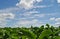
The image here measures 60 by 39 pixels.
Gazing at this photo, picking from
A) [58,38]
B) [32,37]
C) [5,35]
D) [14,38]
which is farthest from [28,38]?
[5,35]

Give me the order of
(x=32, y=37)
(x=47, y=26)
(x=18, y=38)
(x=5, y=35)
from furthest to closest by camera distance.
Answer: (x=47, y=26)
(x=5, y=35)
(x=18, y=38)
(x=32, y=37)

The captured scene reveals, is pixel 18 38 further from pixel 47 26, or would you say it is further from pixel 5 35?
pixel 47 26

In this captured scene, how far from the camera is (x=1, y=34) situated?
816 centimetres

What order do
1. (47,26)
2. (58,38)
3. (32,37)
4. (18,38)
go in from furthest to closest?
(47,26) < (18,38) < (32,37) < (58,38)

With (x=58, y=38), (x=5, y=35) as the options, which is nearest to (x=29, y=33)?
(x=58, y=38)

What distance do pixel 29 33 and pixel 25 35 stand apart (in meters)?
0.20

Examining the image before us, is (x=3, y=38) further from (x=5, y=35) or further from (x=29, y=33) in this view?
(x=29, y=33)

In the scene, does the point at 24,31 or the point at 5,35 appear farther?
the point at 5,35

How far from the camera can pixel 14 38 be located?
620 centimetres

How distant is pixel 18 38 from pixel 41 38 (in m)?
1.16

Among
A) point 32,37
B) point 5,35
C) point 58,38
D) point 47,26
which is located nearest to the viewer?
point 58,38

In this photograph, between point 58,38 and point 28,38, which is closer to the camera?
point 58,38

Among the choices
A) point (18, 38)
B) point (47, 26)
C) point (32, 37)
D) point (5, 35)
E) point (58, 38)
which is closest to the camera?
point (58, 38)

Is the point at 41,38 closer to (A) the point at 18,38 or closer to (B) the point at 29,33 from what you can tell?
(B) the point at 29,33
